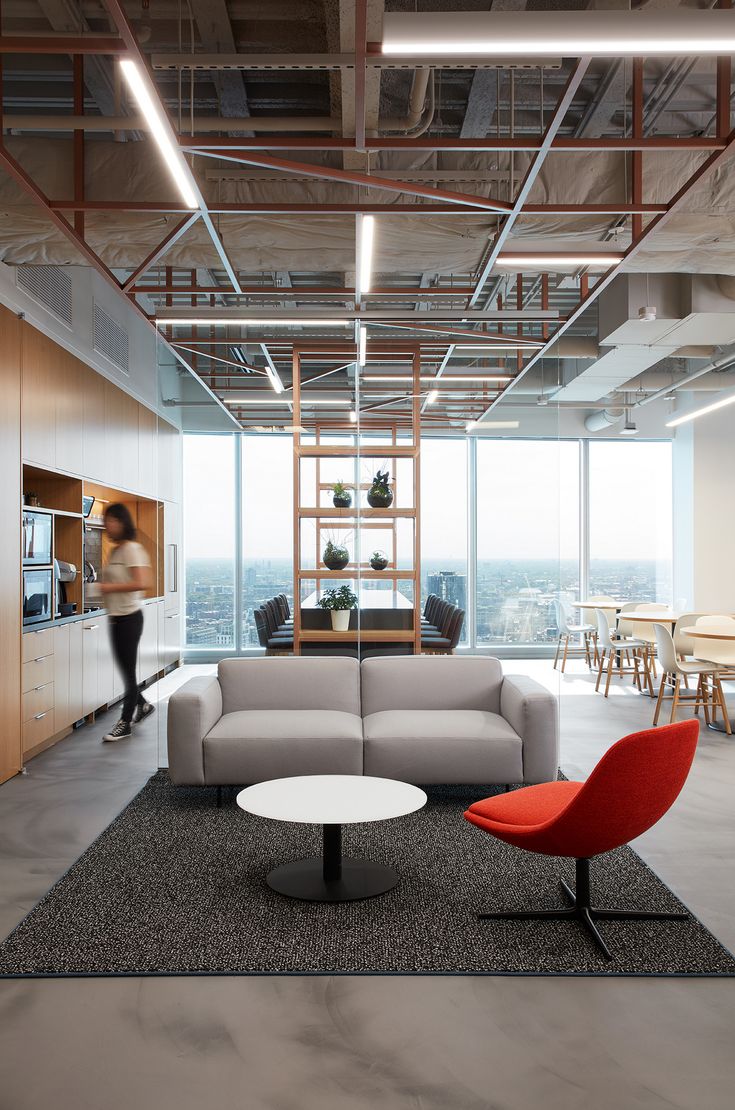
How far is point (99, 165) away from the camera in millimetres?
4633

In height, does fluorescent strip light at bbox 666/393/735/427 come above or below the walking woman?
above

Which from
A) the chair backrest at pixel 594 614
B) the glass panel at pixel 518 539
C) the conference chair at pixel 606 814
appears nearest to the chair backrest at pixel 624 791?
the conference chair at pixel 606 814

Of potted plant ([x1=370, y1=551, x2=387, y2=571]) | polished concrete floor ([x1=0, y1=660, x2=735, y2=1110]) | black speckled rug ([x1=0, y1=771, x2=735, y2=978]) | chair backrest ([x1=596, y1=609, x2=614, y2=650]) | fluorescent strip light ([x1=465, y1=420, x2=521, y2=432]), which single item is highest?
fluorescent strip light ([x1=465, y1=420, x2=521, y2=432])

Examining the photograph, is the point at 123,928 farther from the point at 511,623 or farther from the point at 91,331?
the point at 91,331

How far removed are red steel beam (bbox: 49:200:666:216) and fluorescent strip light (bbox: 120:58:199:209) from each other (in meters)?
0.36

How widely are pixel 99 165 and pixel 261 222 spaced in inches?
36.3

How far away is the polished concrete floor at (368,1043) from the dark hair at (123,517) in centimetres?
338

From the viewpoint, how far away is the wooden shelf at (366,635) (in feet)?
19.0

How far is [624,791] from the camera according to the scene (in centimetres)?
291

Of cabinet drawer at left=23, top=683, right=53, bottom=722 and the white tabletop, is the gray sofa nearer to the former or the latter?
the white tabletop

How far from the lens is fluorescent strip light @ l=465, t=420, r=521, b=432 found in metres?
5.89

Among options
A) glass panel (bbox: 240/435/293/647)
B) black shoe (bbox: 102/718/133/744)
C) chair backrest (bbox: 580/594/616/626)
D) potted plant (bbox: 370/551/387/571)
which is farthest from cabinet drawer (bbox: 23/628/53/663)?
chair backrest (bbox: 580/594/616/626)

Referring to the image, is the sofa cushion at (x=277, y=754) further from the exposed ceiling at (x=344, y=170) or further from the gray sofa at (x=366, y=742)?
the exposed ceiling at (x=344, y=170)

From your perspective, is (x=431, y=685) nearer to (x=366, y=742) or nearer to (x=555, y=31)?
(x=366, y=742)
